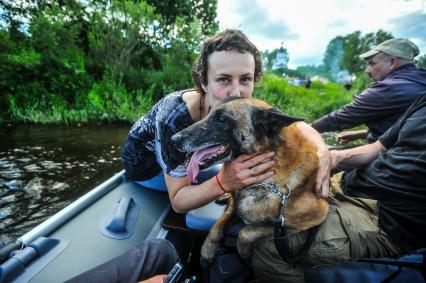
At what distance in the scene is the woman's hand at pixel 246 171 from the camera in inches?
73.5

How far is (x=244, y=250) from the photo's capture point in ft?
6.45

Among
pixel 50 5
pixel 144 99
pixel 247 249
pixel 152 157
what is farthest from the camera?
pixel 50 5

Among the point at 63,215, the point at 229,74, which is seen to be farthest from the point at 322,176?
the point at 63,215

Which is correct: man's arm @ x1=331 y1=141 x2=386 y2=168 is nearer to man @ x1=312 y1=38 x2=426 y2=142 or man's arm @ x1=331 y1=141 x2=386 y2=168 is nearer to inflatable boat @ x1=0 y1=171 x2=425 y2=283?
inflatable boat @ x1=0 y1=171 x2=425 y2=283

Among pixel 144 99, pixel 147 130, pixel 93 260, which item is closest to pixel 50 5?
pixel 144 99

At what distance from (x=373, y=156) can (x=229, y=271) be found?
5.28 ft

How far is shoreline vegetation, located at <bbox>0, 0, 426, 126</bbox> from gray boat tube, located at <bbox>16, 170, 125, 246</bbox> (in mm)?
7698

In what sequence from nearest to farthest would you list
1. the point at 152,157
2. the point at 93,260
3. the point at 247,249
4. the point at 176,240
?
1. the point at 93,260
2. the point at 247,249
3. the point at 176,240
4. the point at 152,157

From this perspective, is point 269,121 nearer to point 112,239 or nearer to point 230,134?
point 230,134

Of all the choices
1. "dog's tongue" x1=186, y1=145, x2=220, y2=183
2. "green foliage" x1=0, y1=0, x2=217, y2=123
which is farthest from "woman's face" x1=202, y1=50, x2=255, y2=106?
"green foliage" x1=0, y1=0, x2=217, y2=123

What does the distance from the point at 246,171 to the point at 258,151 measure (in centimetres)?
19

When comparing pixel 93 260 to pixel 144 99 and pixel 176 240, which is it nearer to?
pixel 176 240

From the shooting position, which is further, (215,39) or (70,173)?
(70,173)

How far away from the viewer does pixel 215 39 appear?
2.16 metres
